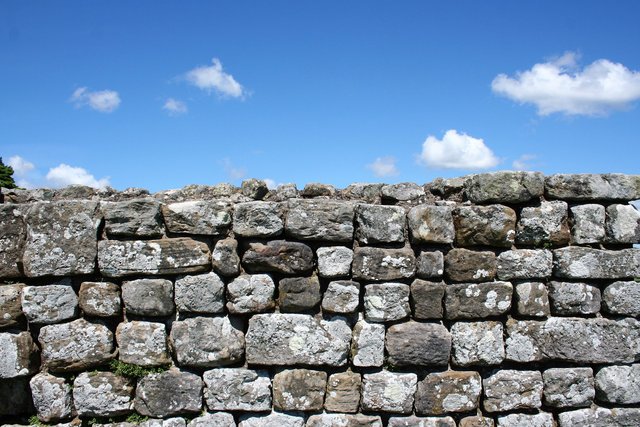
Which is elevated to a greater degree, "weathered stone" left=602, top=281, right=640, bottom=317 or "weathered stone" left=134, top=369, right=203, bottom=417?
"weathered stone" left=602, top=281, right=640, bottom=317

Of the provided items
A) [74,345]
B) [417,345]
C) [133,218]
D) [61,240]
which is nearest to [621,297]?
[417,345]

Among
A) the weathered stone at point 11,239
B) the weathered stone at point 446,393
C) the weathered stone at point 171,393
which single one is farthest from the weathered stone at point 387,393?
the weathered stone at point 11,239

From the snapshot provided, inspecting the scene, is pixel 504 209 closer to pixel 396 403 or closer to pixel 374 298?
pixel 374 298

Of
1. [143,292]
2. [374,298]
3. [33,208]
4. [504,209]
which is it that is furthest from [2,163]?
[504,209]

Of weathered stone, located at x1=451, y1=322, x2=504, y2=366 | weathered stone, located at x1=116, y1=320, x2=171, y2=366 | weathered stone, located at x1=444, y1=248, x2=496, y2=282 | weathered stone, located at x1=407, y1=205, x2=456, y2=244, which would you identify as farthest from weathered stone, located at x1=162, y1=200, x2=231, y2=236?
weathered stone, located at x1=451, y1=322, x2=504, y2=366

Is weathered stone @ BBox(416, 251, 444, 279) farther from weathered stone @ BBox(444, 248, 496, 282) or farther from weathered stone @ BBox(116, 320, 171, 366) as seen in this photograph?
weathered stone @ BBox(116, 320, 171, 366)

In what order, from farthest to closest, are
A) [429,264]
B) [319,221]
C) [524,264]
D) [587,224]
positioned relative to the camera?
1. [587,224]
2. [524,264]
3. [429,264]
4. [319,221]

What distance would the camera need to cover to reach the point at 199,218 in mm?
4875

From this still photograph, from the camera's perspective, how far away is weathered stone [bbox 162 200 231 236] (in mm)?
4875

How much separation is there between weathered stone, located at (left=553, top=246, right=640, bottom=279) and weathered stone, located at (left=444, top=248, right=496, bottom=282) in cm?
68

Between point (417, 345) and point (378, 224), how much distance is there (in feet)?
3.87

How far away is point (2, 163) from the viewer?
993 cm

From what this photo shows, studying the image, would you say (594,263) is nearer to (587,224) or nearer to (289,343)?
(587,224)

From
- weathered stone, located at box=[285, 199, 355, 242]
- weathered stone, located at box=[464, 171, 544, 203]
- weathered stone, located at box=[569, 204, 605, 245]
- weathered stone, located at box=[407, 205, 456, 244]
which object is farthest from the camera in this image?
weathered stone, located at box=[569, 204, 605, 245]
